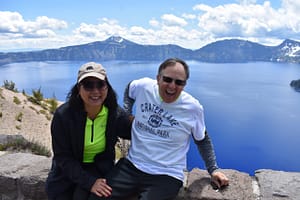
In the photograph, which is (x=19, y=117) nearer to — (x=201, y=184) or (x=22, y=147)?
(x=22, y=147)

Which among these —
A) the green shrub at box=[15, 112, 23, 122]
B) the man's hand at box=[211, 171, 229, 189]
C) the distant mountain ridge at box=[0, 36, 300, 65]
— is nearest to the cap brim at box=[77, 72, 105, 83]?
the man's hand at box=[211, 171, 229, 189]

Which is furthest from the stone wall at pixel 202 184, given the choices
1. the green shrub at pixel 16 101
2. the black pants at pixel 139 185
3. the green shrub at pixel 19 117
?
the green shrub at pixel 16 101

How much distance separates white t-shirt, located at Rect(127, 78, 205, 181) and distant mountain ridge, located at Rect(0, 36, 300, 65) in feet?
322

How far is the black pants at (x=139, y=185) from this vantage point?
1.96 meters

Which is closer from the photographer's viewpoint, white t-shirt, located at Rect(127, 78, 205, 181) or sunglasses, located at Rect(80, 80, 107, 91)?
sunglasses, located at Rect(80, 80, 107, 91)

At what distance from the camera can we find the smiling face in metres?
2.13

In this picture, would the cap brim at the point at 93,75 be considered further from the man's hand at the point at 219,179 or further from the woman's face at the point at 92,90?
the man's hand at the point at 219,179

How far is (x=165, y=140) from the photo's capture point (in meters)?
2.10

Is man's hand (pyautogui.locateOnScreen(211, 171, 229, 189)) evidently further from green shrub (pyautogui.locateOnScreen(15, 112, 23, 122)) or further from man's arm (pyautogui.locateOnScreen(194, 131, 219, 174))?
green shrub (pyautogui.locateOnScreen(15, 112, 23, 122))

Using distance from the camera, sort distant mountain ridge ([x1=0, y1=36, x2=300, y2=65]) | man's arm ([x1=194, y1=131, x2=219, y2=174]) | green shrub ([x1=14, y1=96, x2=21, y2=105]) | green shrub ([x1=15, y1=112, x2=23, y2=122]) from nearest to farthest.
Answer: man's arm ([x1=194, y1=131, x2=219, y2=174]) → green shrub ([x1=15, y1=112, x2=23, y2=122]) → green shrub ([x1=14, y1=96, x2=21, y2=105]) → distant mountain ridge ([x1=0, y1=36, x2=300, y2=65])

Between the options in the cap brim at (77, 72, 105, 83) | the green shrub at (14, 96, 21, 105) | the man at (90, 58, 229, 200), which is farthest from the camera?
the green shrub at (14, 96, 21, 105)

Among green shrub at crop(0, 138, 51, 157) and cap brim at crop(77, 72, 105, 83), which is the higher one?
cap brim at crop(77, 72, 105, 83)

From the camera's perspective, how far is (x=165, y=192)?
1964 millimetres

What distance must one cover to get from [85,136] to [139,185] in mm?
446
